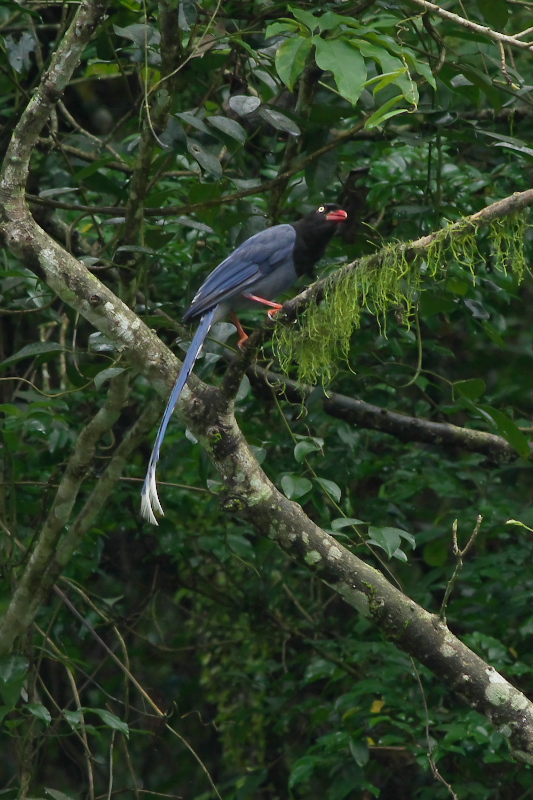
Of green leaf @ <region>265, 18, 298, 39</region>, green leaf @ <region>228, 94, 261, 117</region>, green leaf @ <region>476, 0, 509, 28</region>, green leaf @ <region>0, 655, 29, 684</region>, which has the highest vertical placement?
green leaf @ <region>265, 18, 298, 39</region>

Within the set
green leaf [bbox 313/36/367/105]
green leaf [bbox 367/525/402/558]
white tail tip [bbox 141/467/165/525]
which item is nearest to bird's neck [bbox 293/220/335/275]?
green leaf [bbox 313/36/367/105]

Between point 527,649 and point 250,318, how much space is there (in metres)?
1.99

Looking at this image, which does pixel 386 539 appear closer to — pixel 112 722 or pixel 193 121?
pixel 112 722

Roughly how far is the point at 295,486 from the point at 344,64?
4.06 feet

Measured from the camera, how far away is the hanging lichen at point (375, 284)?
245 cm

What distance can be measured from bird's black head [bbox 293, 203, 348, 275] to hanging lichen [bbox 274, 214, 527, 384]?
1083mm

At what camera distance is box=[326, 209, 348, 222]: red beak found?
3828 millimetres

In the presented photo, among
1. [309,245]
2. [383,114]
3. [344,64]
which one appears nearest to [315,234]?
[309,245]

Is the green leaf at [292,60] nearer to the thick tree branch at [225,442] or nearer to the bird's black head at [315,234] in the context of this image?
the thick tree branch at [225,442]

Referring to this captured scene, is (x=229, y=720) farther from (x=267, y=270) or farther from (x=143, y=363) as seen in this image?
(x=143, y=363)

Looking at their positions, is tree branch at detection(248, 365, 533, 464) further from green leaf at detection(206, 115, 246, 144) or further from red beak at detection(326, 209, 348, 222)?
green leaf at detection(206, 115, 246, 144)

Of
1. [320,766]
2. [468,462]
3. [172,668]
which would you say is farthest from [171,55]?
[172,668]

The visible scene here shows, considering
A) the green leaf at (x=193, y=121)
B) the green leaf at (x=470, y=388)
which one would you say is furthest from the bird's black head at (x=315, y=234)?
the green leaf at (x=470, y=388)

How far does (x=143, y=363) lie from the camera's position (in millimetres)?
2729
